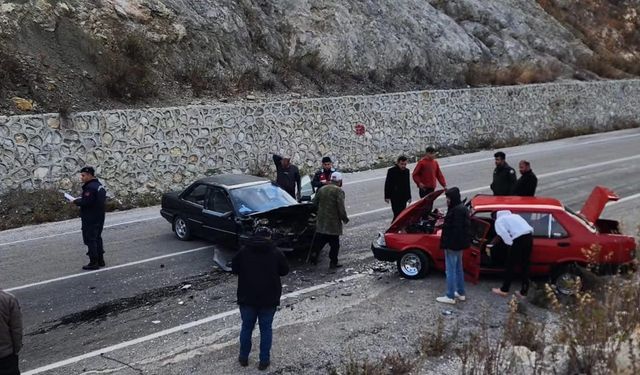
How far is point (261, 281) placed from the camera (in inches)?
272

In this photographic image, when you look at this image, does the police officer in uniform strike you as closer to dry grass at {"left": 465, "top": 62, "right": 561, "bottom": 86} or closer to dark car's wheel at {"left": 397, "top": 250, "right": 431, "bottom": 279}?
dark car's wheel at {"left": 397, "top": 250, "right": 431, "bottom": 279}

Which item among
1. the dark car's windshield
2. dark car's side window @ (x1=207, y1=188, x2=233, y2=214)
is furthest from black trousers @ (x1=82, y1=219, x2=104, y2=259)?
the dark car's windshield

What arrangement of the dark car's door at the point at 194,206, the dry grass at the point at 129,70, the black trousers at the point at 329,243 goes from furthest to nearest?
the dry grass at the point at 129,70 < the dark car's door at the point at 194,206 < the black trousers at the point at 329,243

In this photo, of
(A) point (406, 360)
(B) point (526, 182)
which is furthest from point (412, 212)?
(A) point (406, 360)

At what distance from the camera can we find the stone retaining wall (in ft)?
51.0

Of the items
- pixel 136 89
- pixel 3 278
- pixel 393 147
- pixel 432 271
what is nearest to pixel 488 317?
pixel 432 271

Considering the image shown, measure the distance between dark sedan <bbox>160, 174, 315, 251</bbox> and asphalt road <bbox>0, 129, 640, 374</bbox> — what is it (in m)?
0.41

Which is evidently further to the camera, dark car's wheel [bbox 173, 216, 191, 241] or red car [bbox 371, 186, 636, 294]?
dark car's wheel [bbox 173, 216, 191, 241]

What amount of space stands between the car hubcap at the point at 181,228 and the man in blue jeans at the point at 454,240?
5.70 m

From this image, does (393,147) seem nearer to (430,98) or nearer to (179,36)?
(430,98)

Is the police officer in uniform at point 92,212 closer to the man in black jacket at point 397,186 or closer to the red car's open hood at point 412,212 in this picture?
the red car's open hood at point 412,212

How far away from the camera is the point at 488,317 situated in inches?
333

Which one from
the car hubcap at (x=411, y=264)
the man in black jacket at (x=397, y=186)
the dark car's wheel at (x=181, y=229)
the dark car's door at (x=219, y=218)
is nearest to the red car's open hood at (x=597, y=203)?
the car hubcap at (x=411, y=264)

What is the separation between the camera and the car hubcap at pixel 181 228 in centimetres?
1269
